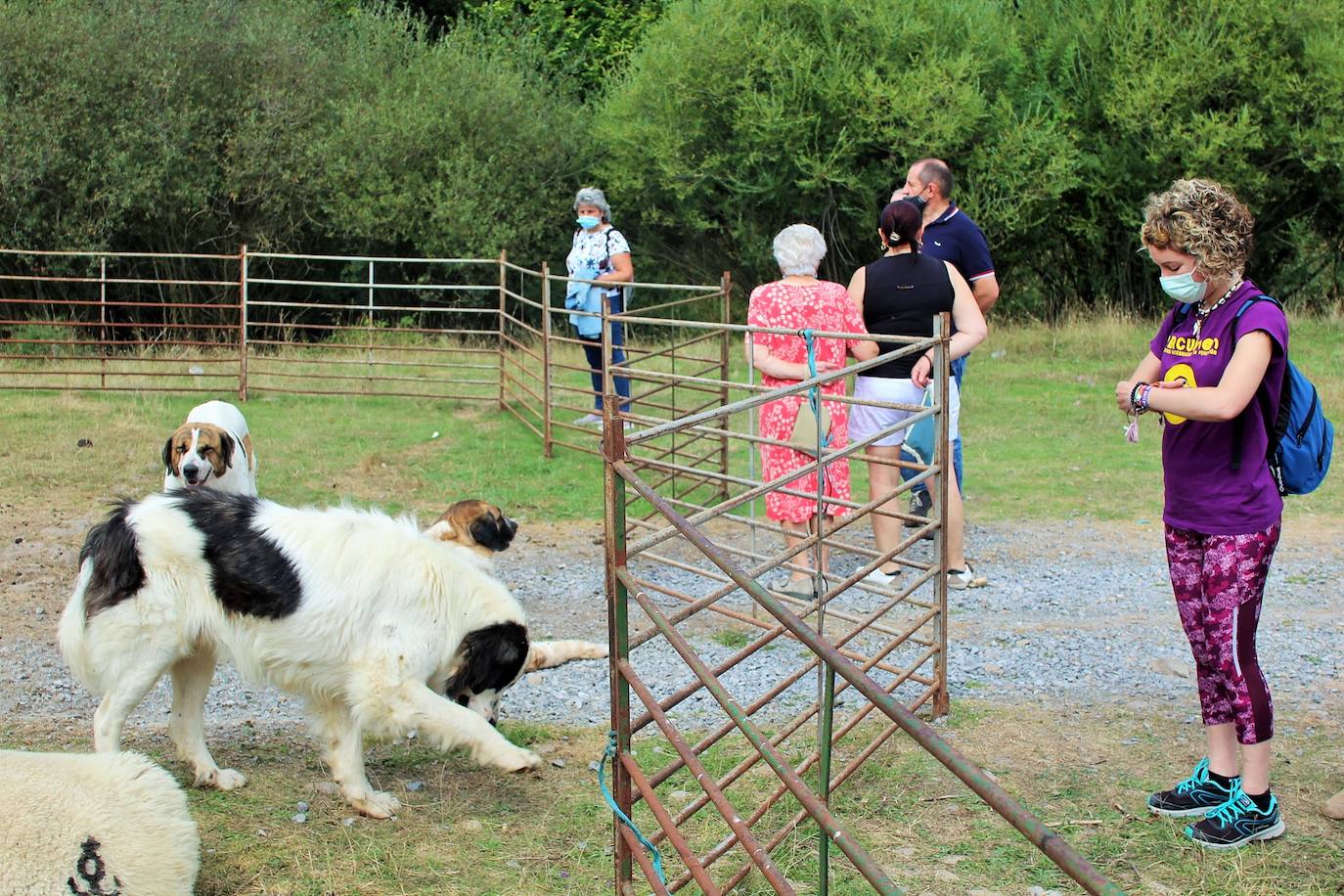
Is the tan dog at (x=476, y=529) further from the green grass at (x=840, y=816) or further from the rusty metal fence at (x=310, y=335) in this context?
the rusty metal fence at (x=310, y=335)

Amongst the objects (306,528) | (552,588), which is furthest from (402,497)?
(306,528)

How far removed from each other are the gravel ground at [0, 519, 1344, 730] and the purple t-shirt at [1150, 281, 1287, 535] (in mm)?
1728

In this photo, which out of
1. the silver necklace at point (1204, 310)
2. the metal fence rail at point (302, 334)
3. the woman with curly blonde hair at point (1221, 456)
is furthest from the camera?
the metal fence rail at point (302, 334)

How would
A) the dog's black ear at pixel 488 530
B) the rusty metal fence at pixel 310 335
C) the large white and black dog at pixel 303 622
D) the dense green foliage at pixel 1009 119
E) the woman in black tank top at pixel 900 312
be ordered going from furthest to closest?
1. the dense green foliage at pixel 1009 119
2. the rusty metal fence at pixel 310 335
3. the woman in black tank top at pixel 900 312
4. the dog's black ear at pixel 488 530
5. the large white and black dog at pixel 303 622

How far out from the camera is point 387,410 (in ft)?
41.3

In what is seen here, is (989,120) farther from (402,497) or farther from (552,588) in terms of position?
(552,588)

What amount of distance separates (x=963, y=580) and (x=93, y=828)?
15.5 feet

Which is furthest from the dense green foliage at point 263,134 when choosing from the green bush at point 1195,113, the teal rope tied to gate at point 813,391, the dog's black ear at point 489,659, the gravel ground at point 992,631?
the dog's black ear at point 489,659

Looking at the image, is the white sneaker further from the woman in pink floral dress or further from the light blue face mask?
the light blue face mask

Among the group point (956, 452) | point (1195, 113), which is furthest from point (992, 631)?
point (1195, 113)

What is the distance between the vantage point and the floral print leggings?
3.88m

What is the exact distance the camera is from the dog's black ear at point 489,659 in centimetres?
456

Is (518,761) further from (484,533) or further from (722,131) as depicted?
(722,131)

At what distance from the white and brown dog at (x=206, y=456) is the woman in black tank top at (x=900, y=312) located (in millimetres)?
3346
